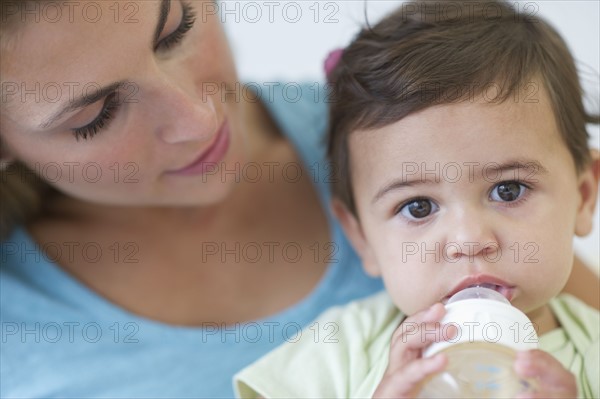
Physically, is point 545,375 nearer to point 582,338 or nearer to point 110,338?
point 582,338

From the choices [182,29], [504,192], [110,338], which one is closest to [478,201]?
[504,192]

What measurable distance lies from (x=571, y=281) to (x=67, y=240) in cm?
101

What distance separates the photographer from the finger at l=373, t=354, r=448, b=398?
97 centimetres

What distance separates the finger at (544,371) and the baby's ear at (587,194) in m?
0.39

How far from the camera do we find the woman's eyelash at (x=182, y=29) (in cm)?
128

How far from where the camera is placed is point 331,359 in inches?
52.2

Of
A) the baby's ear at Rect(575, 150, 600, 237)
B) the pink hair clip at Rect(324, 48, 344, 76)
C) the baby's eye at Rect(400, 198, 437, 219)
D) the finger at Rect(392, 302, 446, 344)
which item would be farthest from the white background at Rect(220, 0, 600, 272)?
the finger at Rect(392, 302, 446, 344)

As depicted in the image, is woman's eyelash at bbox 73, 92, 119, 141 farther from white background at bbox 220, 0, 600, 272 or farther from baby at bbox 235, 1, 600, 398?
white background at bbox 220, 0, 600, 272

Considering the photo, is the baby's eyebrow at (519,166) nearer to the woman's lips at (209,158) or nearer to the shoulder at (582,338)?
the shoulder at (582,338)

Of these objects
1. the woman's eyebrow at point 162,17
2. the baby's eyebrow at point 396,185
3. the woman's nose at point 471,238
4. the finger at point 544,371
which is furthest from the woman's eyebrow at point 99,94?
the finger at point 544,371

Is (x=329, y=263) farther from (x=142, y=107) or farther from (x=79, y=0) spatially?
(x=79, y=0)

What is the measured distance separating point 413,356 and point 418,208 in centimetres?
26

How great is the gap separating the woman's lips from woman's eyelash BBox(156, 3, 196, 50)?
0.19 m

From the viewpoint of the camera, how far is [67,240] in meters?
1.64
